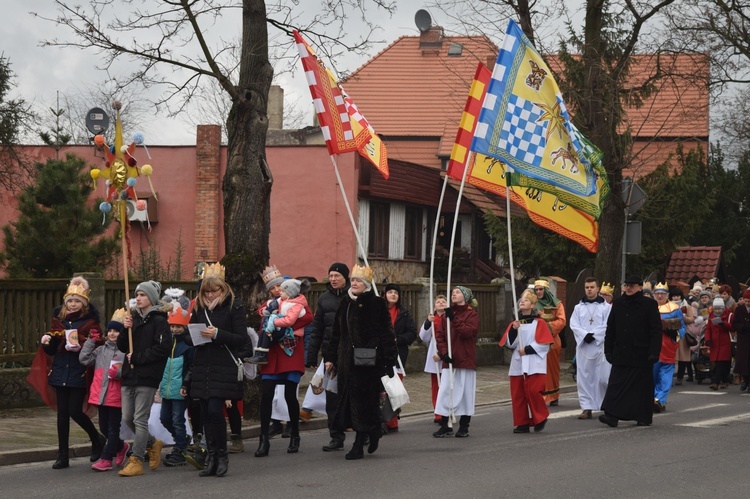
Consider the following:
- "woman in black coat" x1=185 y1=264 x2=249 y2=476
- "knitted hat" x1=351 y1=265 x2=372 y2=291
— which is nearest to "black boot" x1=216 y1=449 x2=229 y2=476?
"woman in black coat" x1=185 y1=264 x2=249 y2=476

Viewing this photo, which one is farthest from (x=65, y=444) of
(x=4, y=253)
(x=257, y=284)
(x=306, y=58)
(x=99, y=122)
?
(x=99, y=122)

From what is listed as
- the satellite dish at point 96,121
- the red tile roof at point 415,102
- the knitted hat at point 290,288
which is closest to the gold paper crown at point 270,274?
the knitted hat at point 290,288

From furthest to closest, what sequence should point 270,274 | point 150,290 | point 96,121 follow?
point 96,121
point 270,274
point 150,290

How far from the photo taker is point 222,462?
10445 mm

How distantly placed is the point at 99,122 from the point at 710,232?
1048 inches

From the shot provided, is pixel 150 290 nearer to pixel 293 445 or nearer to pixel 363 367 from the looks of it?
pixel 363 367

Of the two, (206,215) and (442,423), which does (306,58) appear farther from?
(206,215)

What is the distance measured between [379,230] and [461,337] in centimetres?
2367

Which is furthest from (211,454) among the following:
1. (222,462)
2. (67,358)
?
(67,358)

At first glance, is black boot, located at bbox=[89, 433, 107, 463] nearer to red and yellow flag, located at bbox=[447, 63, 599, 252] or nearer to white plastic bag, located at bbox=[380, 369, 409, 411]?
white plastic bag, located at bbox=[380, 369, 409, 411]

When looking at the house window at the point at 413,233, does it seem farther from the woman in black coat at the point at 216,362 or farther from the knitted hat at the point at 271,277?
the woman in black coat at the point at 216,362

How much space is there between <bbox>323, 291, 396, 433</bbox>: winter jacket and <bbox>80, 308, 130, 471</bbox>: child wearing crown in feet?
7.24

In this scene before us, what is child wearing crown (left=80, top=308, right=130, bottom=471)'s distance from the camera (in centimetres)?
1095

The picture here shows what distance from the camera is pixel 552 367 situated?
17.7m
